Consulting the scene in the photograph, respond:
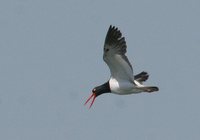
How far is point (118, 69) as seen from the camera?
104 ft

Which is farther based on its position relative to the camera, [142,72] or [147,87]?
[142,72]

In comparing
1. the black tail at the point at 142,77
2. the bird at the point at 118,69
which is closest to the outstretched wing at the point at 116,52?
the bird at the point at 118,69

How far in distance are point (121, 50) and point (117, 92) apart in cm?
167

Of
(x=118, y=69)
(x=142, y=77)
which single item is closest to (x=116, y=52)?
(x=118, y=69)

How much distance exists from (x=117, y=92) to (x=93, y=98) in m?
1.97

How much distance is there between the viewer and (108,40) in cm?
3109

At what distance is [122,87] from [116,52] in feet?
4.40

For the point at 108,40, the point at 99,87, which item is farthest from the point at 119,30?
the point at 99,87

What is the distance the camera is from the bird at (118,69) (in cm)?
3109

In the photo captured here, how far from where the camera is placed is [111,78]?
106 ft

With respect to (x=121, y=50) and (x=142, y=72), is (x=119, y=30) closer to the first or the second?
(x=121, y=50)

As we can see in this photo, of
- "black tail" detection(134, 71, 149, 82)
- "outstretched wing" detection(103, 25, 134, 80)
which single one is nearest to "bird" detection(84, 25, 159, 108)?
"outstretched wing" detection(103, 25, 134, 80)

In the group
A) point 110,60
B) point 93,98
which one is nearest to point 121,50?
point 110,60

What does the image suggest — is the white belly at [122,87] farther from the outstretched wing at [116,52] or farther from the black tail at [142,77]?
the black tail at [142,77]
